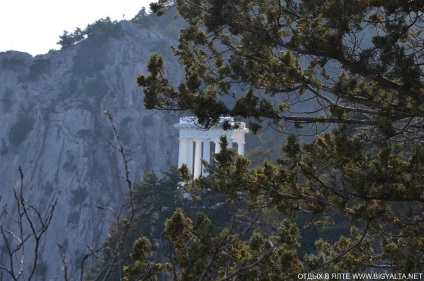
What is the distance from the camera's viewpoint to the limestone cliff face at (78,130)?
67.9m

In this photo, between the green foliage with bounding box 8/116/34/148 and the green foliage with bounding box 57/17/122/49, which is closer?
the green foliage with bounding box 8/116/34/148

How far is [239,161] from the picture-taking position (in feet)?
33.2

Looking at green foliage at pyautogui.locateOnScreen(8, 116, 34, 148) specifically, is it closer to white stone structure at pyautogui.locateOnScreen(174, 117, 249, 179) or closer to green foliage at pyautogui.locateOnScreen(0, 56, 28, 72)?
green foliage at pyautogui.locateOnScreen(0, 56, 28, 72)

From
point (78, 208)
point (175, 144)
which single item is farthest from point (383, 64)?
point (175, 144)

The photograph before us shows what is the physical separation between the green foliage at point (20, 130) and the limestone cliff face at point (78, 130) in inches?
3.9

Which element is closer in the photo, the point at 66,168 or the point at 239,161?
the point at 239,161

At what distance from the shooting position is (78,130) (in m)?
72.3

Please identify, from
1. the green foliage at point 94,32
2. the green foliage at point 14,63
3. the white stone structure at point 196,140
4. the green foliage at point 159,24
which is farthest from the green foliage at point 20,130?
the white stone structure at point 196,140

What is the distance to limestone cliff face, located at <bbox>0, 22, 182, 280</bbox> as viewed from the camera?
6794 cm

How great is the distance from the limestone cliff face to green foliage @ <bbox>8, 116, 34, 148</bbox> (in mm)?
98

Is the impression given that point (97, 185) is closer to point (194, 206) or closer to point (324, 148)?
point (194, 206)

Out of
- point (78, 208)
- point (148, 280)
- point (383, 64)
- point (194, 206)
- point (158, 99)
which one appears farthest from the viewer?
point (78, 208)

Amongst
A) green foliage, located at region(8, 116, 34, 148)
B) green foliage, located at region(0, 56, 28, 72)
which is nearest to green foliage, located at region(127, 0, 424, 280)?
green foliage, located at region(8, 116, 34, 148)

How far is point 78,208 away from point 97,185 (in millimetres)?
3338
